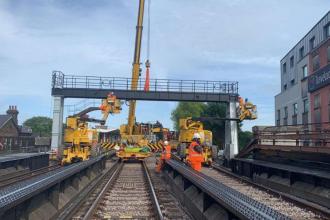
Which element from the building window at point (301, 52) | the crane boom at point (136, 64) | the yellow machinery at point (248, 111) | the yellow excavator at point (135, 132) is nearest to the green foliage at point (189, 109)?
the building window at point (301, 52)

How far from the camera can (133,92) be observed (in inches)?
1272

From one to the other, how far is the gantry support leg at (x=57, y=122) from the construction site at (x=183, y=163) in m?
0.08

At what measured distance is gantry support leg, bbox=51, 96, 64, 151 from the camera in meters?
31.0

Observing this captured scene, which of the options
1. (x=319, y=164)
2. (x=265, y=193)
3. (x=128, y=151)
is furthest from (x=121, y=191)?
(x=128, y=151)

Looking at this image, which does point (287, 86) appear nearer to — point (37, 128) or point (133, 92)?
point (133, 92)

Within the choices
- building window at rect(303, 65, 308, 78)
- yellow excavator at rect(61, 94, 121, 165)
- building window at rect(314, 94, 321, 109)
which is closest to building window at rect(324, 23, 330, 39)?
building window at rect(303, 65, 308, 78)

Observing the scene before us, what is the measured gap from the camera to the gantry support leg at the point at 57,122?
31.0 metres

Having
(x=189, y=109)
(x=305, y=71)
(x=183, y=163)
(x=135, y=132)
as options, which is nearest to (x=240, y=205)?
(x=183, y=163)

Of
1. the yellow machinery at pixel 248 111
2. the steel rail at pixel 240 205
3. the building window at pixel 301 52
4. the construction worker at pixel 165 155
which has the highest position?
the building window at pixel 301 52

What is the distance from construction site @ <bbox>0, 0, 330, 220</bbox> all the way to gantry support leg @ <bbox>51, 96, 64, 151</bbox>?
8cm

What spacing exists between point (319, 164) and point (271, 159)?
432 cm

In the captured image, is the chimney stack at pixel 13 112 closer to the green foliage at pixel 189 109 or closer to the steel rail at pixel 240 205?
the green foliage at pixel 189 109

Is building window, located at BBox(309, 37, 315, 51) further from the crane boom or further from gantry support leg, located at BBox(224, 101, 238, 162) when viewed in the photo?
the crane boom

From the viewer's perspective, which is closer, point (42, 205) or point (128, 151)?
point (42, 205)
